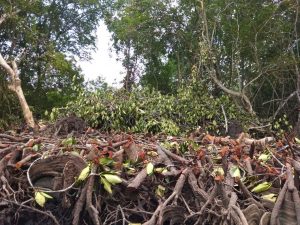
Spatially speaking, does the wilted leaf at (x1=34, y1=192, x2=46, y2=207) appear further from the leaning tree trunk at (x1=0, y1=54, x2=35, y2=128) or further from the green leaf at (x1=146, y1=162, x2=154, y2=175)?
the leaning tree trunk at (x1=0, y1=54, x2=35, y2=128)

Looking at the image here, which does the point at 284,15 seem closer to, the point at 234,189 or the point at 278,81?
the point at 278,81

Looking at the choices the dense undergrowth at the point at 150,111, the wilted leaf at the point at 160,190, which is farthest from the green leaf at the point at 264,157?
the dense undergrowth at the point at 150,111

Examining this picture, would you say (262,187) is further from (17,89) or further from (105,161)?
(17,89)

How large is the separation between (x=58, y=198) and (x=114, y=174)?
0.32 m

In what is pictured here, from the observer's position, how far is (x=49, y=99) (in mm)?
21375

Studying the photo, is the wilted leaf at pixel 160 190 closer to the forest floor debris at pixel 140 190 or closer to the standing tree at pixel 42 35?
the forest floor debris at pixel 140 190

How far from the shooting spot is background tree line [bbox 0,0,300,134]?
47.0 feet

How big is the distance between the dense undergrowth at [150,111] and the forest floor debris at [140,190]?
22.4ft

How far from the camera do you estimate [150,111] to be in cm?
1102

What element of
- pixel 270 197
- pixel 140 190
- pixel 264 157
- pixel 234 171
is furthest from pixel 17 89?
pixel 270 197

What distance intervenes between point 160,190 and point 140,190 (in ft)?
0.33

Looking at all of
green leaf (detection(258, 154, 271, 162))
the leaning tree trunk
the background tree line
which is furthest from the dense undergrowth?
green leaf (detection(258, 154, 271, 162))

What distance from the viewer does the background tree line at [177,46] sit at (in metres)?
14.3

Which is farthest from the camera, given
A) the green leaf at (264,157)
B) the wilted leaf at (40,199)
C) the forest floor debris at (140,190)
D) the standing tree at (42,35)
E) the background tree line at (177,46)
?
the standing tree at (42,35)
